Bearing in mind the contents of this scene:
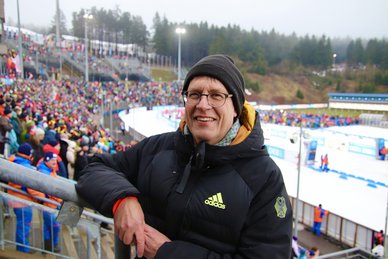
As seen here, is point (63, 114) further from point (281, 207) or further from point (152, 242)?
point (281, 207)

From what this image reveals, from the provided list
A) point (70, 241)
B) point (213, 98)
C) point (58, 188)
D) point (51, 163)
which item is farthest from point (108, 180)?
point (51, 163)

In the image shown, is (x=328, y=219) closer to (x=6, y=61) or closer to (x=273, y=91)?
(x=6, y=61)

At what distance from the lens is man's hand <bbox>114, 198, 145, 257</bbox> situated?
1276 millimetres

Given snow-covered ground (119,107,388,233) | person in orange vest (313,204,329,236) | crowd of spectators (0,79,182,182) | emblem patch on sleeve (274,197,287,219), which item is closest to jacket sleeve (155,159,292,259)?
emblem patch on sleeve (274,197,287,219)

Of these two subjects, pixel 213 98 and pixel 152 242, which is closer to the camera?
pixel 152 242

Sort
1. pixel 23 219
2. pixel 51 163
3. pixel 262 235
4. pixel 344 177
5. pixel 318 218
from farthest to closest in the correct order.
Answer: pixel 344 177 → pixel 318 218 → pixel 51 163 → pixel 23 219 → pixel 262 235

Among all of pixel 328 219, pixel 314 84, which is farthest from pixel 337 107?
pixel 328 219

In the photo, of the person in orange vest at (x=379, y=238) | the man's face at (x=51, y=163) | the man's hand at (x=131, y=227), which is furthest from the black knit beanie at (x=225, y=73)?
the person in orange vest at (x=379, y=238)

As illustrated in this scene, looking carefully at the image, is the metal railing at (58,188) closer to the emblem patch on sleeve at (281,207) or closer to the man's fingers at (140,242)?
the man's fingers at (140,242)

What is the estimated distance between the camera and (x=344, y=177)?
18031 mm

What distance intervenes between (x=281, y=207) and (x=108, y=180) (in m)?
0.74

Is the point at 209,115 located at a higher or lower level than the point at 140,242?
higher

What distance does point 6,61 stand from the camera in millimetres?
9797

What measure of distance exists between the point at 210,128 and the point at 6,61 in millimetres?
10215
